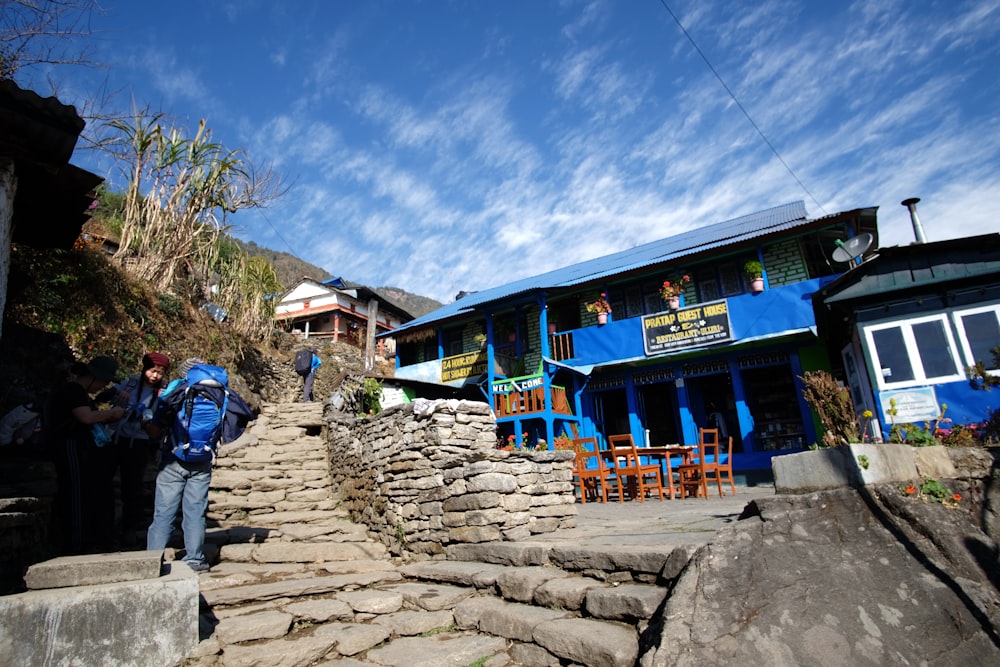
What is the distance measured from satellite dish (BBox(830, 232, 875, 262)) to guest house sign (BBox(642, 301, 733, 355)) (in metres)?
2.43

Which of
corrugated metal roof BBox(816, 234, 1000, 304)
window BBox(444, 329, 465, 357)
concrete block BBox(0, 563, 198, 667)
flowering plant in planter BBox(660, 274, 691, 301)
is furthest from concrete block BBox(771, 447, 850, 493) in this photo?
window BBox(444, 329, 465, 357)

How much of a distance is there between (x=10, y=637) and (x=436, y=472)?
10.7 ft

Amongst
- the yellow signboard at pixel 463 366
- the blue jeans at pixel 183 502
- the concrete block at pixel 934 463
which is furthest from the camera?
the yellow signboard at pixel 463 366

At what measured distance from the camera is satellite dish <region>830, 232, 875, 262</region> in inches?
414

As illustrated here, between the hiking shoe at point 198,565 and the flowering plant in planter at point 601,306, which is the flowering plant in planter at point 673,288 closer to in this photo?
the flowering plant in planter at point 601,306

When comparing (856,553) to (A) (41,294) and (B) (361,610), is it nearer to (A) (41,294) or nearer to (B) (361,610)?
(B) (361,610)

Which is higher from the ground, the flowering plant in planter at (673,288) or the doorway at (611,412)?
the flowering plant in planter at (673,288)

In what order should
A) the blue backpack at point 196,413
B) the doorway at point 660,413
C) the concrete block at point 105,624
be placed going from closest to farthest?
1. the concrete block at point 105,624
2. the blue backpack at point 196,413
3. the doorway at point 660,413

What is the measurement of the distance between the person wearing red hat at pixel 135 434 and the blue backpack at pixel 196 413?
35 cm

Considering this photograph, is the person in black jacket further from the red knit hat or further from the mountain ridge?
the mountain ridge

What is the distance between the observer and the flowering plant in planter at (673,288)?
42.5 ft

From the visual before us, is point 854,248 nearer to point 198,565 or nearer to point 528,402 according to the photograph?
point 528,402

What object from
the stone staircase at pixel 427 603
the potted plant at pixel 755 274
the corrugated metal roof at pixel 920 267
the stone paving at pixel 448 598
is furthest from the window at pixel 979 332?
the stone staircase at pixel 427 603

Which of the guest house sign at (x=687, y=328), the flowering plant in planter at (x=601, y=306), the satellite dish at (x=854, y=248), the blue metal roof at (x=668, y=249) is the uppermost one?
the blue metal roof at (x=668, y=249)
